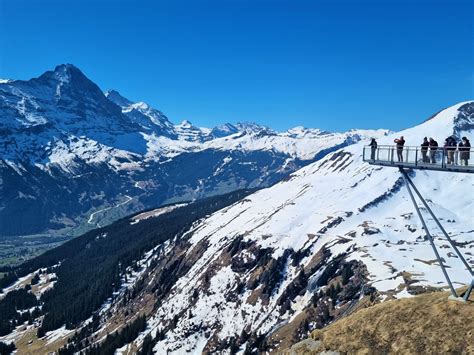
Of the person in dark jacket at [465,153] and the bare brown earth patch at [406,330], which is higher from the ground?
the person in dark jacket at [465,153]

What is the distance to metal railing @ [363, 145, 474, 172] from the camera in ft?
101

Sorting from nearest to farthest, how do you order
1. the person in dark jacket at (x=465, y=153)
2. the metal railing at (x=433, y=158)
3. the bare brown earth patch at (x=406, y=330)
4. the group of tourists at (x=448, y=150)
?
the bare brown earth patch at (x=406, y=330) → the person in dark jacket at (x=465, y=153) → the metal railing at (x=433, y=158) → the group of tourists at (x=448, y=150)

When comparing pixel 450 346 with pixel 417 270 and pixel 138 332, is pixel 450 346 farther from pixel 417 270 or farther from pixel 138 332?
pixel 138 332

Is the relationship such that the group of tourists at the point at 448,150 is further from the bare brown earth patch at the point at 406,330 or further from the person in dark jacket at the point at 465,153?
the bare brown earth patch at the point at 406,330

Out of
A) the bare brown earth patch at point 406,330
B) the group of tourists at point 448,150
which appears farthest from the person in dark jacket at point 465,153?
the bare brown earth patch at point 406,330

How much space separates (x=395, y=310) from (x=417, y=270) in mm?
113384

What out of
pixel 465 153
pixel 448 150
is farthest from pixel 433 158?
pixel 465 153

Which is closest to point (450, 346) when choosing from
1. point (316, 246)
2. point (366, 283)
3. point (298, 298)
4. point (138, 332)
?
point (366, 283)

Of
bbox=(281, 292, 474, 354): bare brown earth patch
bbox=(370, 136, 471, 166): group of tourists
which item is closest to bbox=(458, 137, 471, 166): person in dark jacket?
bbox=(370, 136, 471, 166): group of tourists

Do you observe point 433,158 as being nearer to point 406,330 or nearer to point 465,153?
point 465,153

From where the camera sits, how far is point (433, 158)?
3350cm

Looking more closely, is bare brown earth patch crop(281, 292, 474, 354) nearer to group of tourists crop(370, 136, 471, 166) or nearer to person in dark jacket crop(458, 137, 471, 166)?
person in dark jacket crop(458, 137, 471, 166)

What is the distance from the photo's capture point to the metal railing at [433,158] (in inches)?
1208

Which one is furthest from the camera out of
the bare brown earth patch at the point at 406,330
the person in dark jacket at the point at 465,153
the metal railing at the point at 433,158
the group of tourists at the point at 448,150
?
the group of tourists at the point at 448,150
